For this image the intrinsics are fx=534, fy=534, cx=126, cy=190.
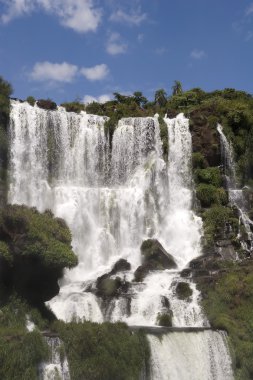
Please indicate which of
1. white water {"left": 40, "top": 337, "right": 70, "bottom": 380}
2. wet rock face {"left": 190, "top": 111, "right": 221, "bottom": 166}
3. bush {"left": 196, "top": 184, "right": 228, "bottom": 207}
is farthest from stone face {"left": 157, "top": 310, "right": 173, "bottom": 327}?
wet rock face {"left": 190, "top": 111, "right": 221, "bottom": 166}

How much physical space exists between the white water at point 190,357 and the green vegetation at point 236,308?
0.73 metres

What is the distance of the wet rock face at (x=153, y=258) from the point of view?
3009 cm

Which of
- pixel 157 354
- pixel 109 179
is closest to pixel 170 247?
pixel 109 179

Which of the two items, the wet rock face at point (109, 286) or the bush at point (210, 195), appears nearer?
the wet rock face at point (109, 286)

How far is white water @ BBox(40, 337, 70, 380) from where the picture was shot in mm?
18438

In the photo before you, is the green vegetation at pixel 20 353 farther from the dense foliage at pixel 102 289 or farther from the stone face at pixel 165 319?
the stone face at pixel 165 319

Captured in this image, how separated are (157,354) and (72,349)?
357cm

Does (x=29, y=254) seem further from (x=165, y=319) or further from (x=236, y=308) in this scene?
(x=236, y=308)

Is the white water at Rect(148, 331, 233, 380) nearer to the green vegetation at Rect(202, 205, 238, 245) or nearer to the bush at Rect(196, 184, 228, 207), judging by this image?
the green vegetation at Rect(202, 205, 238, 245)

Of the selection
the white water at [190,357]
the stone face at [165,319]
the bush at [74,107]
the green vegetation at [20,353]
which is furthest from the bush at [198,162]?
the green vegetation at [20,353]

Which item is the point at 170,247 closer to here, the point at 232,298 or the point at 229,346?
the point at 232,298

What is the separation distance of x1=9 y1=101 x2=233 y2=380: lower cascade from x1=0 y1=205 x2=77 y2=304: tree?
126 inches

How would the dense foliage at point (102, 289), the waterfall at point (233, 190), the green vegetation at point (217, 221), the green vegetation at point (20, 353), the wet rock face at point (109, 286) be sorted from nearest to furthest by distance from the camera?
the green vegetation at point (20, 353) → the dense foliage at point (102, 289) → the wet rock face at point (109, 286) → the waterfall at point (233, 190) → the green vegetation at point (217, 221)

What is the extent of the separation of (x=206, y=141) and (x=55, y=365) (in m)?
25.3
